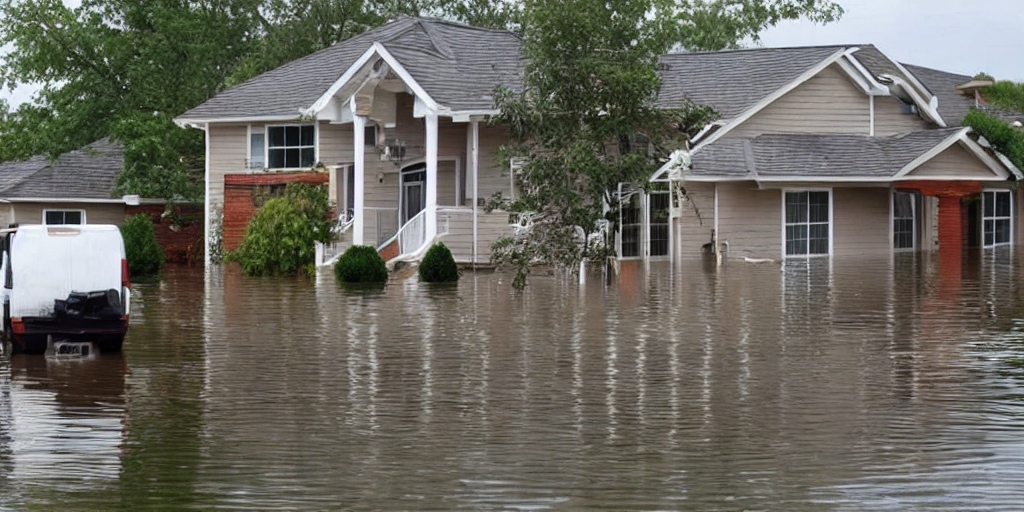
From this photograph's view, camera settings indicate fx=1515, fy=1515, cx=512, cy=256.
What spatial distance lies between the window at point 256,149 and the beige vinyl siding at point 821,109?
A: 579 inches

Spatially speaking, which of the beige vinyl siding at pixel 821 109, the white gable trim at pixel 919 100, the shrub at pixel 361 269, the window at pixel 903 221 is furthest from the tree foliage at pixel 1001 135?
the shrub at pixel 361 269

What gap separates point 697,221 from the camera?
130 ft

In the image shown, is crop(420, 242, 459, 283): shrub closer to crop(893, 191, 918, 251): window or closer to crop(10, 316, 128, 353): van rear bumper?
crop(893, 191, 918, 251): window

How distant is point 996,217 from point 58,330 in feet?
113

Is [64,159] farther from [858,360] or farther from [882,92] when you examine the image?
[858,360]

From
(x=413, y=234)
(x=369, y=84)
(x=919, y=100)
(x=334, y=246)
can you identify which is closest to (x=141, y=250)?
(x=334, y=246)

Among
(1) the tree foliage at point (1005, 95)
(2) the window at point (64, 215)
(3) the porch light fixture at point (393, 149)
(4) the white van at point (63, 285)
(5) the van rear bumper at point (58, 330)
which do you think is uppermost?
(1) the tree foliage at point (1005, 95)

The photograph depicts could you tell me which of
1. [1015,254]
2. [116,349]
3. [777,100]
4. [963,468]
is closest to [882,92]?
[777,100]

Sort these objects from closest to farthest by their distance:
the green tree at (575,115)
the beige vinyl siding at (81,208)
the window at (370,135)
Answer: the green tree at (575,115) < the window at (370,135) < the beige vinyl siding at (81,208)

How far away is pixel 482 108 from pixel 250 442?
2632 centimetres

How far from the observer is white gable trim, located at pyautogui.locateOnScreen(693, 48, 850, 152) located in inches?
1596

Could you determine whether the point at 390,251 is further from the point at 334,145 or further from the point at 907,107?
the point at 907,107

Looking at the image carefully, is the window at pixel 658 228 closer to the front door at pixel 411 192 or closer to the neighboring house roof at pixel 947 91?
the front door at pixel 411 192

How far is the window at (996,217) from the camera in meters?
45.7
